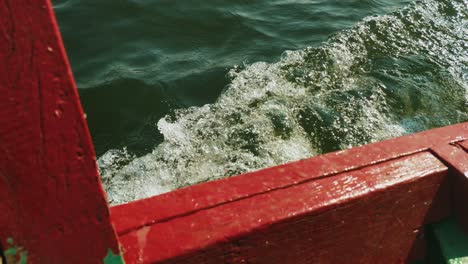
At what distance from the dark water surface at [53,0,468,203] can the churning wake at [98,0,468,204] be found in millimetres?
12

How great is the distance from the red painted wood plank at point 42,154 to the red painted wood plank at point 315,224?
442 mm

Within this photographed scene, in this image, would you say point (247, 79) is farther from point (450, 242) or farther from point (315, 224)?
point (315, 224)

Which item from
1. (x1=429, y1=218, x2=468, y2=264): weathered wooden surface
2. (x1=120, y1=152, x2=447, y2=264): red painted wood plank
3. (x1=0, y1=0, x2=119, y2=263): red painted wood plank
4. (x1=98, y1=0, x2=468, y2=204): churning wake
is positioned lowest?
(x1=98, y1=0, x2=468, y2=204): churning wake

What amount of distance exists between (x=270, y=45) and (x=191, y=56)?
1.11 m

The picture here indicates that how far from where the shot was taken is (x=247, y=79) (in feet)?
17.9

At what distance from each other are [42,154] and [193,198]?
0.82m

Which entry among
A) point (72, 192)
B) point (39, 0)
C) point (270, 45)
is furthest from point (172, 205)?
point (270, 45)

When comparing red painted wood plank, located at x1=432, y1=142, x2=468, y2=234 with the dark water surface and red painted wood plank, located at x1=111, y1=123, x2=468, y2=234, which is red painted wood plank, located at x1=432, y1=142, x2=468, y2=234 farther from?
the dark water surface

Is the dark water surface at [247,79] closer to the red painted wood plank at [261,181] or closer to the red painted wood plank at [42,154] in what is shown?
the red painted wood plank at [261,181]

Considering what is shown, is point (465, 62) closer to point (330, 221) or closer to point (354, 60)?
point (354, 60)

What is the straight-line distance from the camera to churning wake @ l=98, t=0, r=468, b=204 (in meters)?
4.32

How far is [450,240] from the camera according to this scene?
212 centimetres

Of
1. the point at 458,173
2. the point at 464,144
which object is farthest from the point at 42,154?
the point at 464,144

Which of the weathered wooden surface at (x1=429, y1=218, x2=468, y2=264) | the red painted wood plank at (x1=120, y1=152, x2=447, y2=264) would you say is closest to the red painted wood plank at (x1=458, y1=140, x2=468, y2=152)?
the red painted wood plank at (x1=120, y1=152, x2=447, y2=264)
